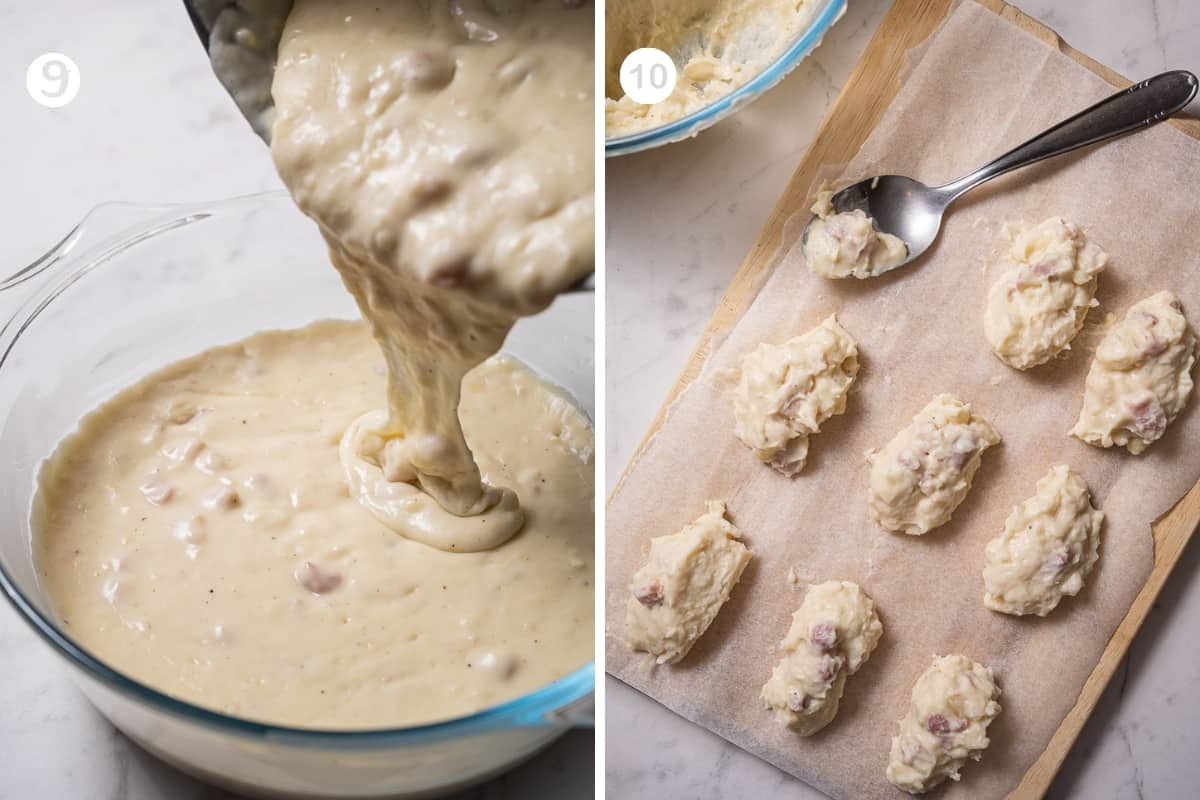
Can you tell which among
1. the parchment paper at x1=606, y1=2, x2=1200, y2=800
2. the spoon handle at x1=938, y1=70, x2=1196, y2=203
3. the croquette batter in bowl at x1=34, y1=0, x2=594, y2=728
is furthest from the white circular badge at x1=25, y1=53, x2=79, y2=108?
the spoon handle at x1=938, y1=70, x2=1196, y2=203

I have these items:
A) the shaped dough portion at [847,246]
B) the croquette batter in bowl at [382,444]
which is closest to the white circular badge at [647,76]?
the shaped dough portion at [847,246]

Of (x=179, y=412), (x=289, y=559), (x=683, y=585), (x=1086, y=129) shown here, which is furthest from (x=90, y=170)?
(x=1086, y=129)

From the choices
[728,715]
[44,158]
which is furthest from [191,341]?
[728,715]

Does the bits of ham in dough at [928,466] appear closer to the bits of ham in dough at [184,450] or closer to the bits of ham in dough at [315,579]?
the bits of ham in dough at [315,579]

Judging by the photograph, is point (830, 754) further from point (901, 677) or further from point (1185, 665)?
point (1185, 665)

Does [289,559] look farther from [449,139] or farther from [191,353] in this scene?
[449,139]
